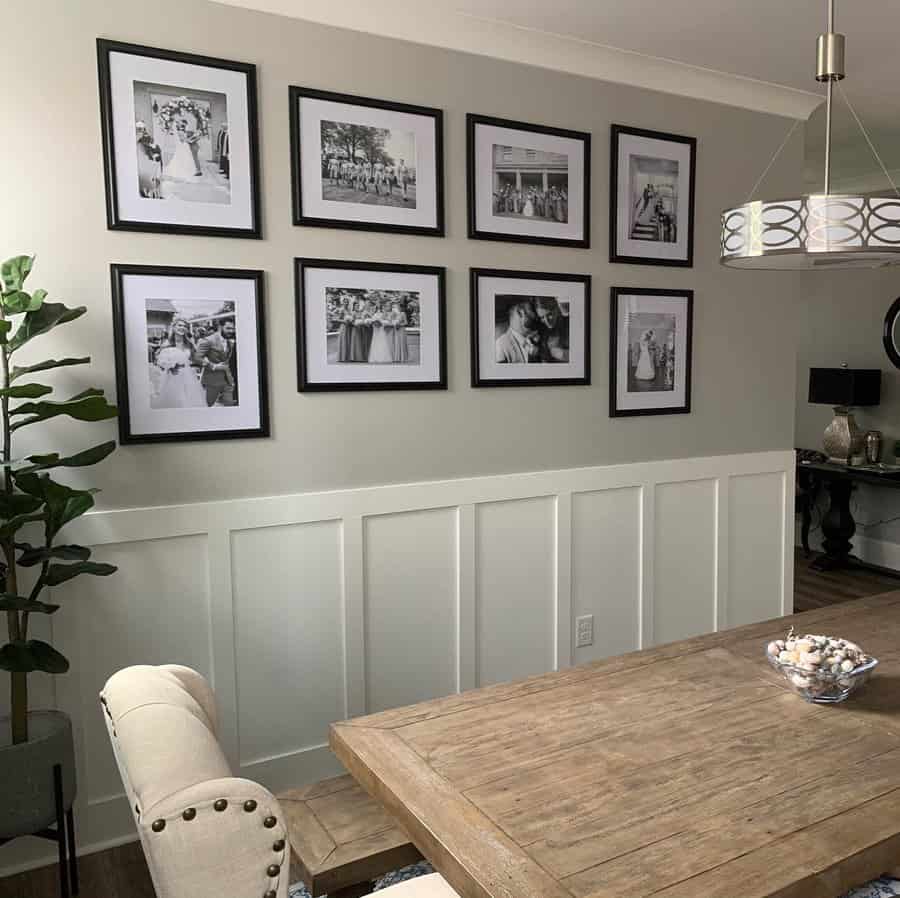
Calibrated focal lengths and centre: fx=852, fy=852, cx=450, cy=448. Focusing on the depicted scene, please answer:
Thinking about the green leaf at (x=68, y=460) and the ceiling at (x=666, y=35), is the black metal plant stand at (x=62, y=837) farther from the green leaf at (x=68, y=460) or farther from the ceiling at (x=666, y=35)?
the ceiling at (x=666, y=35)

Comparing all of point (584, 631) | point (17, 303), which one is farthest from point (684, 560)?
point (17, 303)

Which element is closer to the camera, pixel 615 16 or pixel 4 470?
pixel 4 470

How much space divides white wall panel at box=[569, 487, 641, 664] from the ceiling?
1628 mm

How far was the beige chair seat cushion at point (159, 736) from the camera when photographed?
1101 mm

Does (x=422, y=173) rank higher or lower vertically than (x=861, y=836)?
higher

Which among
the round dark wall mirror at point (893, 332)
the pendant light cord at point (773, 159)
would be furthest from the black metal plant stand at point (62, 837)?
the round dark wall mirror at point (893, 332)

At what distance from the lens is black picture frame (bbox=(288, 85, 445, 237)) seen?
8.61ft

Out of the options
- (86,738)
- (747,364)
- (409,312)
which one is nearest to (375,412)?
(409,312)

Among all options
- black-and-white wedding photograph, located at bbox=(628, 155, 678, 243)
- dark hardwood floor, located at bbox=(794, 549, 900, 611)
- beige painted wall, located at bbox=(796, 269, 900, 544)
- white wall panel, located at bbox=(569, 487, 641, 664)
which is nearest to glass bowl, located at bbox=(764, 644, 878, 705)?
white wall panel, located at bbox=(569, 487, 641, 664)

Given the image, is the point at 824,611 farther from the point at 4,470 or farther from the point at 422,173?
the point at 4,470

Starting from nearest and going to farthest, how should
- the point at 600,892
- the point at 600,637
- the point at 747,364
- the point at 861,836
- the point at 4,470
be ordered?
the point at 600,892
the point at 861,836
the point at 4,470
the point at 600,637
the point at 747,364

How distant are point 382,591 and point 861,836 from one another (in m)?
1.82

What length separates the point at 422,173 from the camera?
2.85 meters

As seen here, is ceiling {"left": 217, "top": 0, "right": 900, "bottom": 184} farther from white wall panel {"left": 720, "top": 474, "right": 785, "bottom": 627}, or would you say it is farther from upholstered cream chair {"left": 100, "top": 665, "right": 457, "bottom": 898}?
upholstered cream chair {"left": 100, "top": 665, "right": 457, "bottom": 898}
